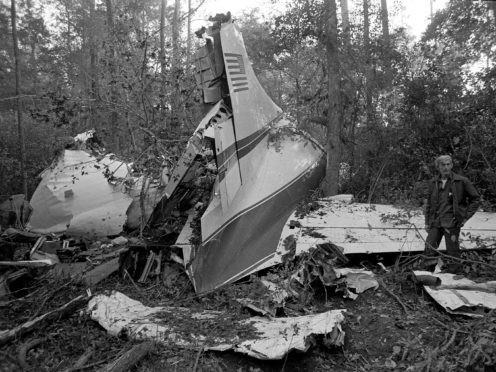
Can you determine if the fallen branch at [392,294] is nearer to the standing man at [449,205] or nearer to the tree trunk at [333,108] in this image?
the standing man at [449,205]

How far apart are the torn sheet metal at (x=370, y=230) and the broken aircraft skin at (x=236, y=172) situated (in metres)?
0.33

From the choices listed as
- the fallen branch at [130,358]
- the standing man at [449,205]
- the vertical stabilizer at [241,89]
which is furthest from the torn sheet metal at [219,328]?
the vertical stabilizer at [241,89]

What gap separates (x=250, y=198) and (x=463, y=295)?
2.94 metres

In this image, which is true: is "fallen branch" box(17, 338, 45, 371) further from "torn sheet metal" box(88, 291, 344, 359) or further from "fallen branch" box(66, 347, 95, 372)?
"torn sheet metal" box(88, 291, 344, 359)

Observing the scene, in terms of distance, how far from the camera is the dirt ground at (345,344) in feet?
10.6

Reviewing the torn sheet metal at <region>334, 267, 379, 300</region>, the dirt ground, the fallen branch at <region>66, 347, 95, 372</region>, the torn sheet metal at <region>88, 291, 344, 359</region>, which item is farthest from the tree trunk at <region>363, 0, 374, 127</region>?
the fallen branch at <region>66, 347, 95, 372</region>

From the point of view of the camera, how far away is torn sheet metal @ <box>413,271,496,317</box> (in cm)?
369

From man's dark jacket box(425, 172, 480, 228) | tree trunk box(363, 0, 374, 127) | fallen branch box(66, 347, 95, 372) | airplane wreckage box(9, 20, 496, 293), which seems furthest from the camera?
tree trunk box(363, 0, 374, 127)

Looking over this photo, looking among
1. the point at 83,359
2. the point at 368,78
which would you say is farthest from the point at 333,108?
the point at 83,359

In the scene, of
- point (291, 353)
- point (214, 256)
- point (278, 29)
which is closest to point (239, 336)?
point (291, 353)

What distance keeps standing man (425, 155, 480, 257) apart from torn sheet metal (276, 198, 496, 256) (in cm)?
35

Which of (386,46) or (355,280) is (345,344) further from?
(386,46)

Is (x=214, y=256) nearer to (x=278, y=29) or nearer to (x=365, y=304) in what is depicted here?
(x=365, y=304)

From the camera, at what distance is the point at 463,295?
385 centimetres
